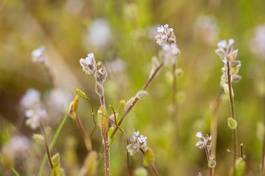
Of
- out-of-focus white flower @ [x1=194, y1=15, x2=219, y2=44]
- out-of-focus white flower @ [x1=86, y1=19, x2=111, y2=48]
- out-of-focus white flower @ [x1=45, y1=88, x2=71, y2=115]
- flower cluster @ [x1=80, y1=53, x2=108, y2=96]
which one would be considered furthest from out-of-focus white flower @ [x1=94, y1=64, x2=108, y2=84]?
out-of-focus white flower @ [x1=86, y1=19, x2=111, y2=48]

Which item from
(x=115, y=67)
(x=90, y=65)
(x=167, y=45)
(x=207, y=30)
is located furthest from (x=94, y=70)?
(x=207, y=30)

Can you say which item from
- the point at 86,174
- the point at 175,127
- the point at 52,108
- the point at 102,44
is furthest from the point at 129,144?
the point at 102,44

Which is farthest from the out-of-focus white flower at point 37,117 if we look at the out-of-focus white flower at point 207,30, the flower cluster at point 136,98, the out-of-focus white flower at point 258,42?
the out-of-focus white flower at point 258,42

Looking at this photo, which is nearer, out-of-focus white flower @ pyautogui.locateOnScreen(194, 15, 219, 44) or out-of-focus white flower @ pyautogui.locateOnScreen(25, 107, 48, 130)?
out-of-focus white flower @ pyautogui.locateOnScreen(25, 107, 48, 130)

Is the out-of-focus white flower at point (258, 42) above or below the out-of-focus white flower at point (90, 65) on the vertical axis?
above

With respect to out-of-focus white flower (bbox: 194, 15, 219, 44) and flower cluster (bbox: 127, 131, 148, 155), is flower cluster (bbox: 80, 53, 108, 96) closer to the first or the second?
flower cluster (bbox: 127, 131, 148, 155)

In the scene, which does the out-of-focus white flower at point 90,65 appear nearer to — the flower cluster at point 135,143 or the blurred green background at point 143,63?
the flower cluster at point 135,143

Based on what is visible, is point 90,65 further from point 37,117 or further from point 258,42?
point 258,42
